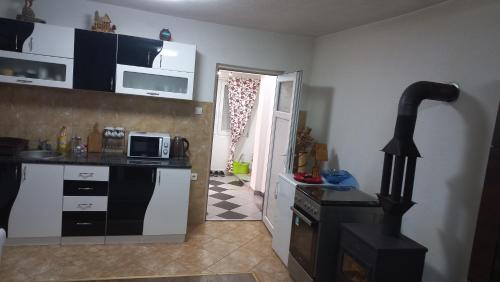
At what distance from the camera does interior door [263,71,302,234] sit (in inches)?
139

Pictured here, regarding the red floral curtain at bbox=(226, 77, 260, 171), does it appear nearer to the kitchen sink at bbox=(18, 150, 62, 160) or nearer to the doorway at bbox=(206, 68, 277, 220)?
the doorway at bbox=(206, 68, 277, 220)

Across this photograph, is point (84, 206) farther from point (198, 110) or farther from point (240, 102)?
point (240, 102)

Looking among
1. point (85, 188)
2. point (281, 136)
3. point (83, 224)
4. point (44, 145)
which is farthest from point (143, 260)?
point (281, 136)

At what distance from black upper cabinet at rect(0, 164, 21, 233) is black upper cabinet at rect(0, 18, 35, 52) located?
1.13m

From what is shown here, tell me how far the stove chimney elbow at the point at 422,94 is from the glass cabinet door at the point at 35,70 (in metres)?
3.06

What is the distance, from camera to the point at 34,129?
3637 mm

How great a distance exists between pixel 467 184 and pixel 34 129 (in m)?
4.04

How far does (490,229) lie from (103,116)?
3.65 m

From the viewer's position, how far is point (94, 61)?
3.39 m

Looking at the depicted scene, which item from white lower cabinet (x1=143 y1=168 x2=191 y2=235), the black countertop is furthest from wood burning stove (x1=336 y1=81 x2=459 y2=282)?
the black countertop

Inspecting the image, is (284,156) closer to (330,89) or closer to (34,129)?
(330,89)

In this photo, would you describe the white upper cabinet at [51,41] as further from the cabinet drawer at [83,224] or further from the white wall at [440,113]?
the white wall at [440,113]

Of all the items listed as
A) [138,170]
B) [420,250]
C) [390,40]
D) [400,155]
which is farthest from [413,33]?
[138,170]

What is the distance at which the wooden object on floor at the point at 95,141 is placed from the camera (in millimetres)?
3738
